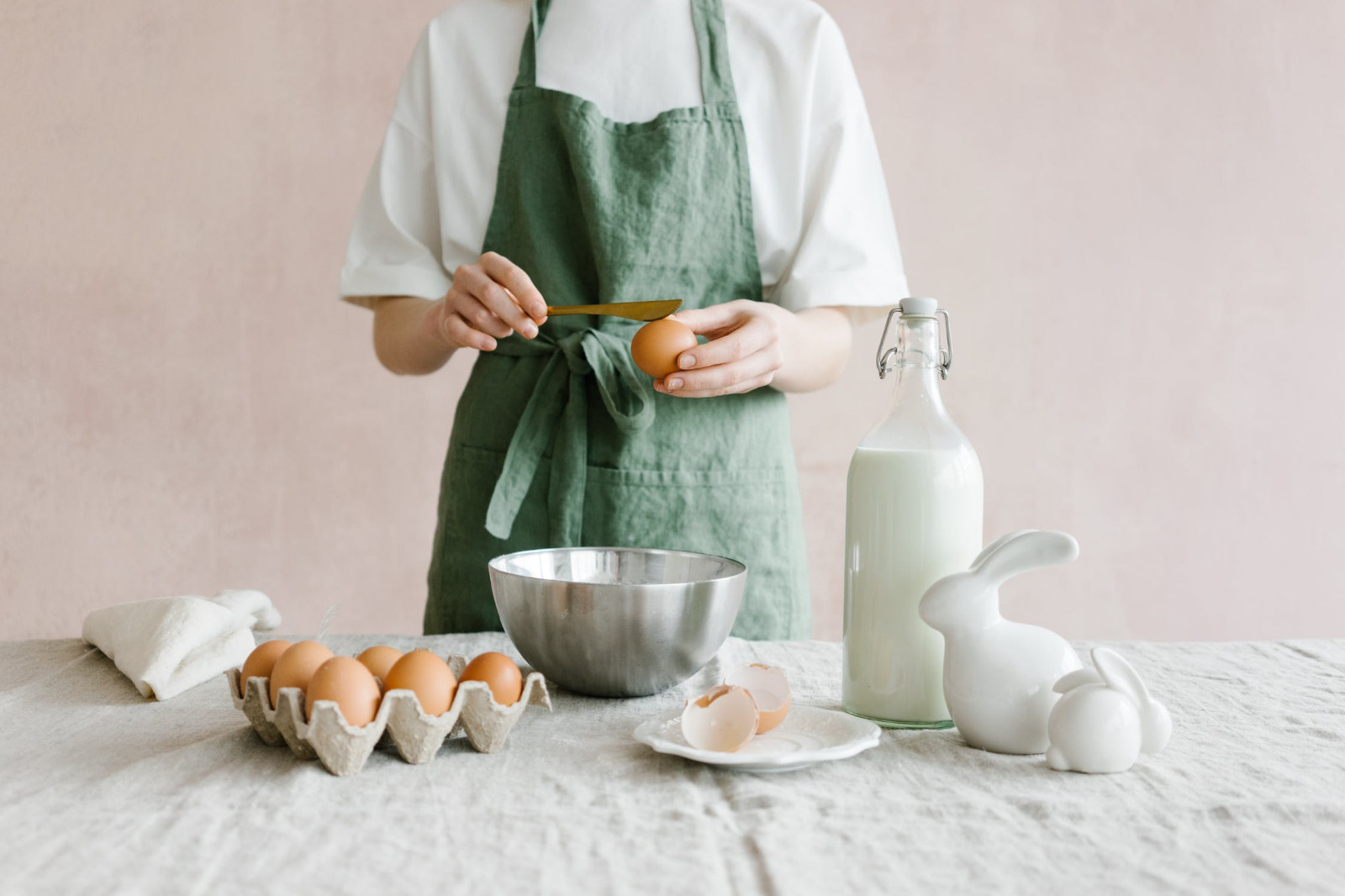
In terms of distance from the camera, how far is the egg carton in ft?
1.95

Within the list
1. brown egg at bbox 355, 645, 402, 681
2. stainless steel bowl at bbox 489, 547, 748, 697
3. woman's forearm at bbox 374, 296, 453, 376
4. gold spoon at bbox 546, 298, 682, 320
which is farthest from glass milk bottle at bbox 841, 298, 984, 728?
woman's forearm at bbox 374, 296, 453, 376

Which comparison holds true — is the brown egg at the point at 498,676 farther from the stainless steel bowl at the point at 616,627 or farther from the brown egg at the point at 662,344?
the brown egg at the point at 662,344

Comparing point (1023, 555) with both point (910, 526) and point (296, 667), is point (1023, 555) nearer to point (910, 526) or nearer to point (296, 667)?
point (910, 526)

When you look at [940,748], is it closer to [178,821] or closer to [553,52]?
[178,821]

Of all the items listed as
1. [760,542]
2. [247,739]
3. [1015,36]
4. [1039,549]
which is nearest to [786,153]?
[760,542]

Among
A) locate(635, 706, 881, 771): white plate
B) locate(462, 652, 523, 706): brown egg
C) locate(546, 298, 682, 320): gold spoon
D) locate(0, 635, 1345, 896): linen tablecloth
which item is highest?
locate(546, 298, 682, 320): gold spoon

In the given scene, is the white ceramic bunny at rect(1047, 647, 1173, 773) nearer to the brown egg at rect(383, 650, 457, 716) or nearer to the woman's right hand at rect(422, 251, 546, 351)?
the brown egg at rect(383, 650, 457, 716)

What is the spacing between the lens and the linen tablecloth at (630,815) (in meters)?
0.49

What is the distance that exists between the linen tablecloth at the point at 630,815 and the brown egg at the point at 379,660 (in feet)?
0.17

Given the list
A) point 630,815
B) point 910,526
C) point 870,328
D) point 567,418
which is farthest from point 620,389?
point 870,328

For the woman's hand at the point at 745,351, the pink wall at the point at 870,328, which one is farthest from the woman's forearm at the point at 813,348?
the pink wall at the point at 870,328

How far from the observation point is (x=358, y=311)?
6.66 feet

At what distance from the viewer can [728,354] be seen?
2.99 ft

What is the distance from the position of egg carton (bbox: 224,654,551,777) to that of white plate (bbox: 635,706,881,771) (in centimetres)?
9
